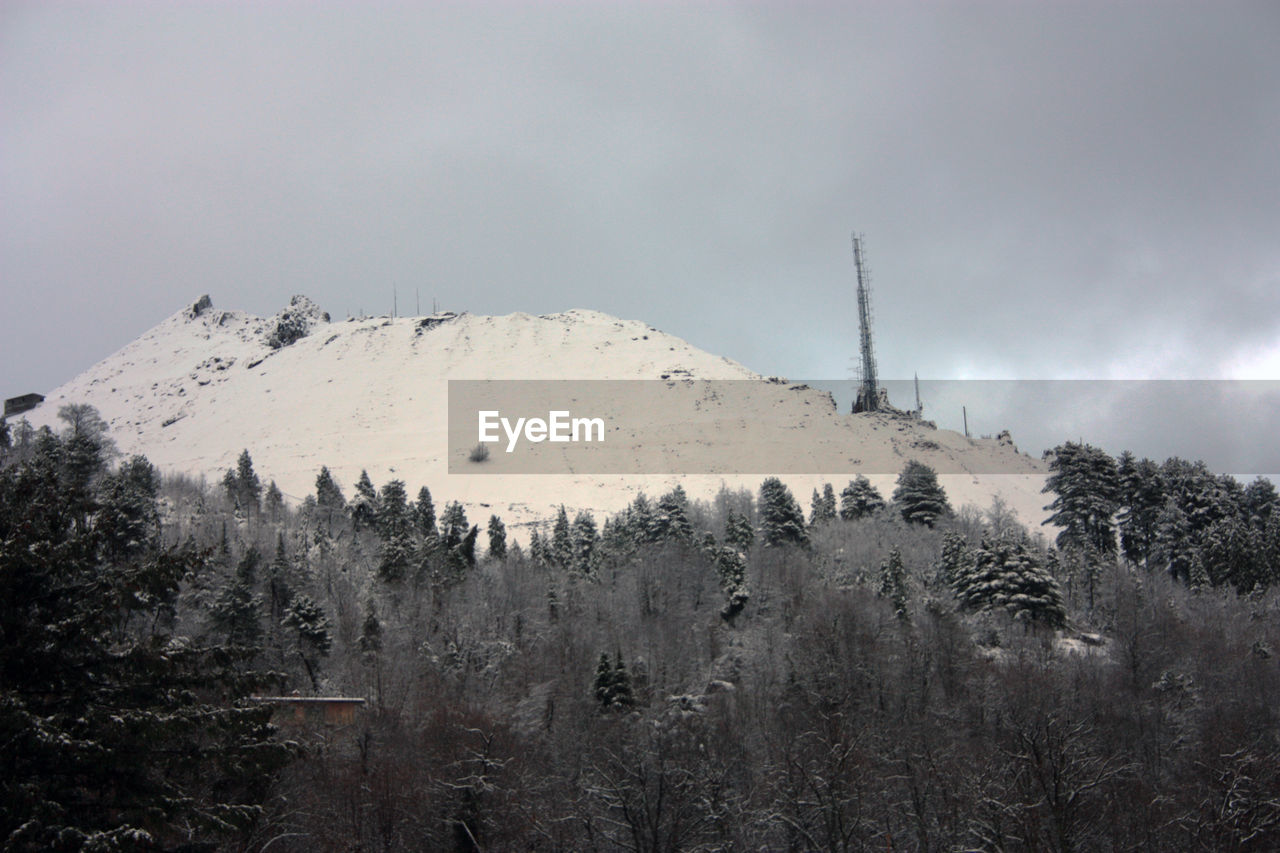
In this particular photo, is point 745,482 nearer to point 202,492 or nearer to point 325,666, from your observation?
point 202,492

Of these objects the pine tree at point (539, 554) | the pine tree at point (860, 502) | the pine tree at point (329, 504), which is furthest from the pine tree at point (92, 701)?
the pine tree at point (860, 502)

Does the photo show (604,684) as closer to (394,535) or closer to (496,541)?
(394,535)

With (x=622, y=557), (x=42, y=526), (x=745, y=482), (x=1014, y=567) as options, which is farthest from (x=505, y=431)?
(x=42, y=526)

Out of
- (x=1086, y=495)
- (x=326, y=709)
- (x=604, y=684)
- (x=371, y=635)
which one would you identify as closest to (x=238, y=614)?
(x=371, y=635)

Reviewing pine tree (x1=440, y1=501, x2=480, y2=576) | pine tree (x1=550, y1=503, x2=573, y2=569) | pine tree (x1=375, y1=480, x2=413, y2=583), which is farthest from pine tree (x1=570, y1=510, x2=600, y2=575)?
pine tree (x1=375, y1=480, x2=413, y2=583)

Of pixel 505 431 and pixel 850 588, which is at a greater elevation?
pixel 505 431

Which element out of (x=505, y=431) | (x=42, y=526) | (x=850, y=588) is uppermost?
(x=505, y=431)

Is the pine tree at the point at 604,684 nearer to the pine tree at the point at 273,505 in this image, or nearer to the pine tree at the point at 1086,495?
the pine tree at the point at 1086,495
